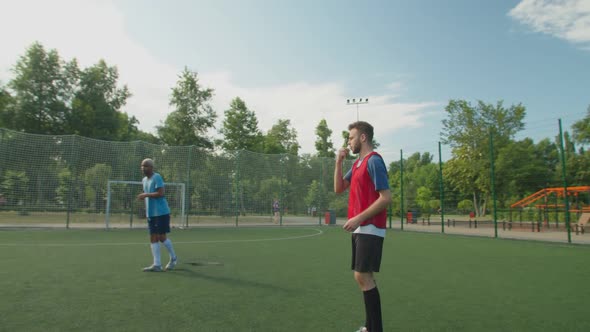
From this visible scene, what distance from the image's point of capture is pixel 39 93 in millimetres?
29312

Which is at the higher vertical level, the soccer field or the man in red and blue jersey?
the man in red and blue jersey

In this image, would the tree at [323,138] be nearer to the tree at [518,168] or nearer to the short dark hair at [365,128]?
the tree at [518,168]

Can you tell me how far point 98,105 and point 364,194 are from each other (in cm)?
3404

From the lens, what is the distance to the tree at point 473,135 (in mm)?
Result: 32875

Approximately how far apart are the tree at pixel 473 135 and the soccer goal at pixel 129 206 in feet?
83.3

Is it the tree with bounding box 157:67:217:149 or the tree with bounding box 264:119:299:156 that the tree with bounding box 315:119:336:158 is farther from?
the tree with bounding box 157:67:217:149

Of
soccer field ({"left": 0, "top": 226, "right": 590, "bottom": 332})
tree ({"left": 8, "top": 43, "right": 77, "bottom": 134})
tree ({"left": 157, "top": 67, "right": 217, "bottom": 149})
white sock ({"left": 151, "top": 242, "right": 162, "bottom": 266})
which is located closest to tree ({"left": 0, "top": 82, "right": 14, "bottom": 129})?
tree ({"left": 8, "top": 43, "right": 77, "bottom": 134})

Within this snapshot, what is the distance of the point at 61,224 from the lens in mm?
15383

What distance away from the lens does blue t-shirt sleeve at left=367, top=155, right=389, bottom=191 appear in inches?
114

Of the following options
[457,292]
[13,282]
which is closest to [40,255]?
[13,282]

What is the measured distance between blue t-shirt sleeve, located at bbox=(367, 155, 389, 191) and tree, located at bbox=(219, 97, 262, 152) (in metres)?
39.5

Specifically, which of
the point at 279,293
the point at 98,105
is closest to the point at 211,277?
the point at 279,293

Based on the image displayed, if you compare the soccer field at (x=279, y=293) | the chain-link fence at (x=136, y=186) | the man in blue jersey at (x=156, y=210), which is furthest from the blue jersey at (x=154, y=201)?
the chain-link fence at (x=136, y=186)

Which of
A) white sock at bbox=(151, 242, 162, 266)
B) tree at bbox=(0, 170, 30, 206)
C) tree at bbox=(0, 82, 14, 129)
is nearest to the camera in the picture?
white sock at bbox=(151, 242, 162, 266)
